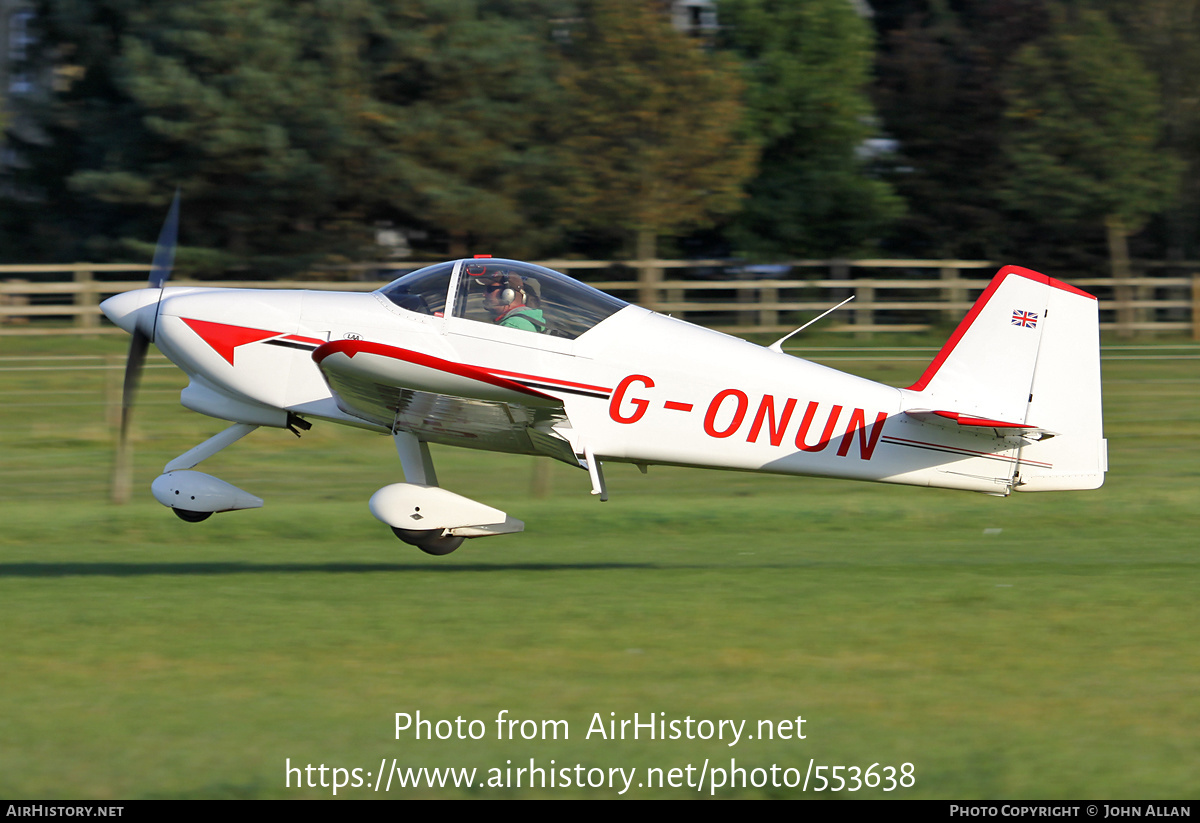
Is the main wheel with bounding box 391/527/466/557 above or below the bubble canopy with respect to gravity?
below

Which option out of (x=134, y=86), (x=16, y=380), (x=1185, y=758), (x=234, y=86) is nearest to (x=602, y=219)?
(x=234, y=86)

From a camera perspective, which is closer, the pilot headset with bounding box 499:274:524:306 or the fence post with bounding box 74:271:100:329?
the pilot headset with bounding box 499:274:524:306

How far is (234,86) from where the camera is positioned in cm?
2803

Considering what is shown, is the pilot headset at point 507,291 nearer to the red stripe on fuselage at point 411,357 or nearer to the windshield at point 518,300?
the windshield at point 518,300

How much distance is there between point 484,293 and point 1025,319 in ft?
12.2

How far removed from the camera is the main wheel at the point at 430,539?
9180mm

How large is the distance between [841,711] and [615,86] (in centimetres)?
2218

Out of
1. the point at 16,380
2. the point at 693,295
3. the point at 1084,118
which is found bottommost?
the point at 693,295

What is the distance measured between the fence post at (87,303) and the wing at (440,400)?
60.5 ft

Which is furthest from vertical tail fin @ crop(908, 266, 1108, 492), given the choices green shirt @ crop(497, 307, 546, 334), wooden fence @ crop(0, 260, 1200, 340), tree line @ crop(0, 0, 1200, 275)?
tree line @ crop(0, 0, 1200, 275)

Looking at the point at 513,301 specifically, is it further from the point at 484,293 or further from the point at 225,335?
the point at 225,335

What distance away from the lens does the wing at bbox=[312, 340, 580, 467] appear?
26.6ft

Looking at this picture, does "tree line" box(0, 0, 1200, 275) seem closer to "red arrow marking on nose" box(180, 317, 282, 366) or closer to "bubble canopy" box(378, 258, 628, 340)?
"bubble canopy" box(378, 258, 628, 340)

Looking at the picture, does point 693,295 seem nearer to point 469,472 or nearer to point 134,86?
point 134,86
